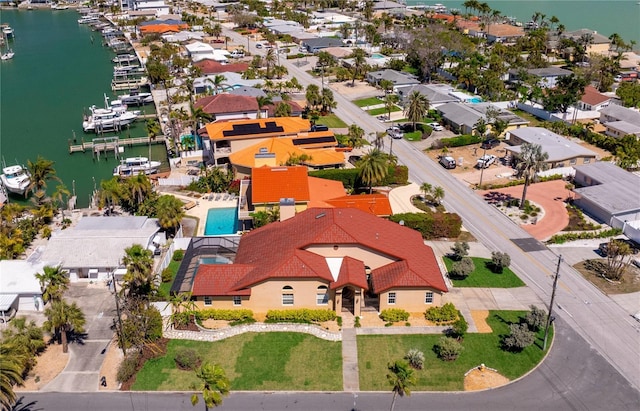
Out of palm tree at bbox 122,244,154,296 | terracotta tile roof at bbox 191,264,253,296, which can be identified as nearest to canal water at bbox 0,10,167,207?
palm tree at bbox 122,244,154,296

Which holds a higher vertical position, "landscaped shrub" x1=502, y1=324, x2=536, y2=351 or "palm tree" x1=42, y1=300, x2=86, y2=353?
"palm tree" x1=42, y1=300, x2=86, y2=353

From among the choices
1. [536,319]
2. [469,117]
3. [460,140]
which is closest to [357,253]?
[536,319]

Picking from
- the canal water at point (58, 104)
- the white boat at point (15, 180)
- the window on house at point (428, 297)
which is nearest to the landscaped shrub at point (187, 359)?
the window on house at point (428, 297)

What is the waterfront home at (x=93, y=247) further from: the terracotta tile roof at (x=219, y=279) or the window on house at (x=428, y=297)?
the window on house at (x=428, y=297)

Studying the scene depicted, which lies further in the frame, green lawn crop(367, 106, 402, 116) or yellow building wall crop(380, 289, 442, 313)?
green lawn crop(367, 106, 402, 116)

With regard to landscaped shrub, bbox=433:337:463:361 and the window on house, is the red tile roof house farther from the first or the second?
landscaped shrub, bbox=433:337:463:361

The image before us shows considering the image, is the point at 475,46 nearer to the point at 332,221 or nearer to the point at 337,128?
the point at 337,128
